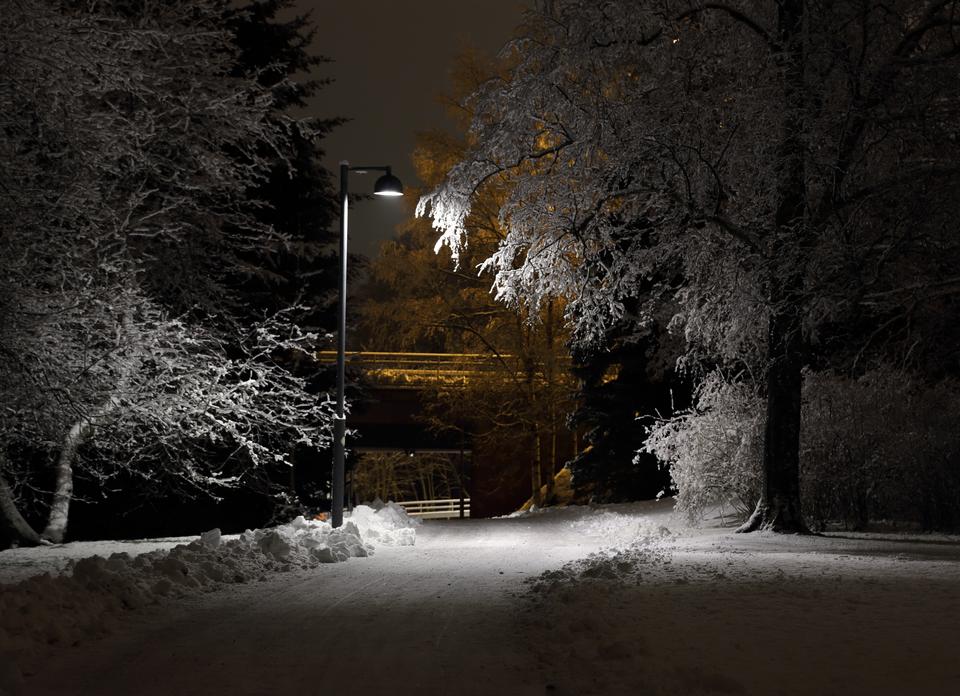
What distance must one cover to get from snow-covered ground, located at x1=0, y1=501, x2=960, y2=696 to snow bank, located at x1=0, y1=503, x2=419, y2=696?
0.13 m

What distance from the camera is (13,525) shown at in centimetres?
1666

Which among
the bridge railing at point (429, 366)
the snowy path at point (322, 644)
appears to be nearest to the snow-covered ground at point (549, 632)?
the snowy path at point (322, 644)

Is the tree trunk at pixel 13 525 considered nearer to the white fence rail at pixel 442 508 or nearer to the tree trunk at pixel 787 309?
the tree trunk at pixel 787 309

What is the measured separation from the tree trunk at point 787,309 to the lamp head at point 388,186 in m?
6.31

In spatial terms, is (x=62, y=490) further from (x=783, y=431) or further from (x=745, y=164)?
(x=745, y=164)

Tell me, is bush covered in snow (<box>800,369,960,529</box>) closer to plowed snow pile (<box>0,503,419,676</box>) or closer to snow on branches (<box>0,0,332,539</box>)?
plowed snow pile (<box>0,503,419,676</box>)

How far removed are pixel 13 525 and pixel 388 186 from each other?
8402 millimetres

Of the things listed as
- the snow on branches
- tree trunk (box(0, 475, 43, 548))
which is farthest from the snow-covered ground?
tree trunk (box(0, 475, 43, 548))

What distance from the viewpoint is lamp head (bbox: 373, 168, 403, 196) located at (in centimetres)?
1722

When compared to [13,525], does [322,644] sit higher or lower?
lower

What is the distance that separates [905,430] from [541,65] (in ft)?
26.4

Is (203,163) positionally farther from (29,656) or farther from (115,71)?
(29,656)

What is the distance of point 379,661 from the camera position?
6.87 metres

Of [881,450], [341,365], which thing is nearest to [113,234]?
[341,365]
